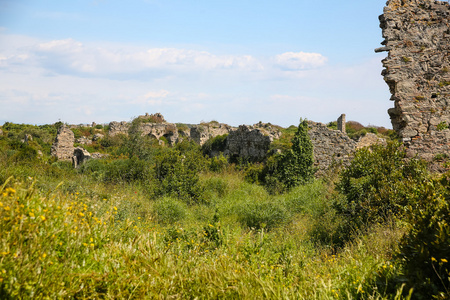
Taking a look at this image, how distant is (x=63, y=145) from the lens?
25266 millimetres

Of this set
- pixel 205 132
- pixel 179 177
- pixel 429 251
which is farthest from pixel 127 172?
pixel 205 132

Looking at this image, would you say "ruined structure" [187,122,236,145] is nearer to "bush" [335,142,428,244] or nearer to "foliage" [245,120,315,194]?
"foliage" [245,120,315,194]

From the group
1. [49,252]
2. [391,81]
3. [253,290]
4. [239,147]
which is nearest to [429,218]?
[253,290]

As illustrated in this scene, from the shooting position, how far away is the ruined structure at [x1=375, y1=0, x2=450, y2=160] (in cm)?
761

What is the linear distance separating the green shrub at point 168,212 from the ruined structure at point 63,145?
58.7 ft

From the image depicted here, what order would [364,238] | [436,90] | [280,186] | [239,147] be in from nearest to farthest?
[364,238] → [436,90] → [280,186] → [239,147]

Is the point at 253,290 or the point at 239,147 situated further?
the point at 239,147

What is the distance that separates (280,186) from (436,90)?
757 centimetres

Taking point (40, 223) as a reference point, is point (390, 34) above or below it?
above

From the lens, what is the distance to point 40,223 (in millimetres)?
3361

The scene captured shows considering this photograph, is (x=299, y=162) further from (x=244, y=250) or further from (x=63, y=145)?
(x=63, y=145)

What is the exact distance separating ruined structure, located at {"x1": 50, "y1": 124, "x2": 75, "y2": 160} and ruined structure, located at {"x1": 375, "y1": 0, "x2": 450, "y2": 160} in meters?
23.3

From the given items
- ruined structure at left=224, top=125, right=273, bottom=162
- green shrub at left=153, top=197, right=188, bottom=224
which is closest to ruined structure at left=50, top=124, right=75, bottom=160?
ruined structure at left=224, top=125, right=273, bottom=162

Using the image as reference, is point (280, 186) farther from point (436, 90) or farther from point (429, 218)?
point (429, 218)
